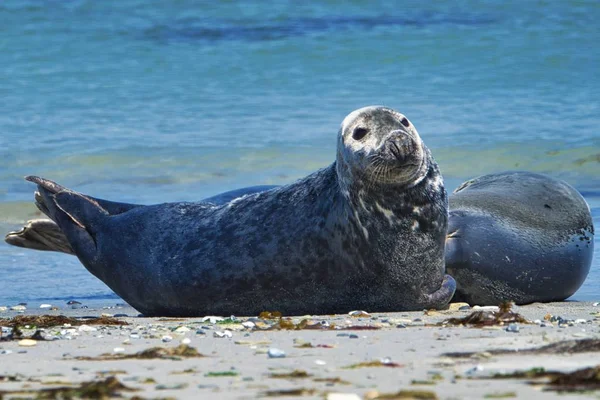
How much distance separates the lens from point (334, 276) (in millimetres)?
6379

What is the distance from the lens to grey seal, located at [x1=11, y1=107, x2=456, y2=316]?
634 centimetres

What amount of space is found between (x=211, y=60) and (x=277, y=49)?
3.92 feet

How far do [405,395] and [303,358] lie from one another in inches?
38.9

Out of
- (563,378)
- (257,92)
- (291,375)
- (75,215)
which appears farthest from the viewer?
(257,92)

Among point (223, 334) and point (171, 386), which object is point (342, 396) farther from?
point (223, 334)

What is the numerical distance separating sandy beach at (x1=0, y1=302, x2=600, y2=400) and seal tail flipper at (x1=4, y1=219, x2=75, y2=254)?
1801mm

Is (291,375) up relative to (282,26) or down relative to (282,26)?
down

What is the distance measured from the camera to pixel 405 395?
3.18m

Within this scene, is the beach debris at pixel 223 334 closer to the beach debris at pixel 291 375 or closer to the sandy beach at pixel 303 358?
the sandy beach at pixel 303 358

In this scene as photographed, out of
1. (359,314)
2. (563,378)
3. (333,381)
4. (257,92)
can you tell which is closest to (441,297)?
(359,314)

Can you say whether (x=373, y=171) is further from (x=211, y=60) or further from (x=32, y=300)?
(x=211, y=60)

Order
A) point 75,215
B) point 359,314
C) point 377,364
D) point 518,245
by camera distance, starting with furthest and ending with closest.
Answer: point 75,215, point 518,245, point 359,314, point 377,364

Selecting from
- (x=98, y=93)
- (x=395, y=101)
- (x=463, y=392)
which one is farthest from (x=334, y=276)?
(x=98, y=93)

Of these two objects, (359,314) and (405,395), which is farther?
(359,314)
